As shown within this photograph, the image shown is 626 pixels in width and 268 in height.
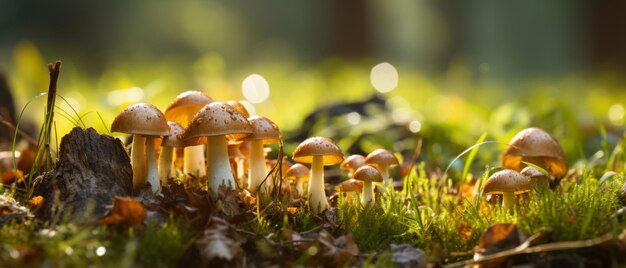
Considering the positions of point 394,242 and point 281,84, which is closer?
point 394,242

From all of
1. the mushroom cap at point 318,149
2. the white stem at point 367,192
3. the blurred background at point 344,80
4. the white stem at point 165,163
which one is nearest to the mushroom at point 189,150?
the white stem at point 165,163

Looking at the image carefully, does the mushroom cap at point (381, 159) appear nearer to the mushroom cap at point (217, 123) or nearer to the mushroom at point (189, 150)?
the mushroom cap at point (217, 123)

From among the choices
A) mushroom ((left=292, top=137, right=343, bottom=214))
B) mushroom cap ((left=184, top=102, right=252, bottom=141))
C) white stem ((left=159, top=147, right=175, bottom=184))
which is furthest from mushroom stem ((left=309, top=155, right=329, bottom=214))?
white stem ((left=159, top=147, right=175, bottom=184))

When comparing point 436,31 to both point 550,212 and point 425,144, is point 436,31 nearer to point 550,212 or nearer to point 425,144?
point 425,144

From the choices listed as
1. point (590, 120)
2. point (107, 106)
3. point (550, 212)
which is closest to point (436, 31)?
point (590, 120)

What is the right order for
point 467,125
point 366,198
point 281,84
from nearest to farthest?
point 366,198 → point 467,125 → point 281,84

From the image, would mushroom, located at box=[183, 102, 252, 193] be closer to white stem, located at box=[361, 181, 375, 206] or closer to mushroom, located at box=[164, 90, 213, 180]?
mushroom, located at box=[164, 90, 213, 180]

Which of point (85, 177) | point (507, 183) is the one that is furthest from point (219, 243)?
point (507, 183)
